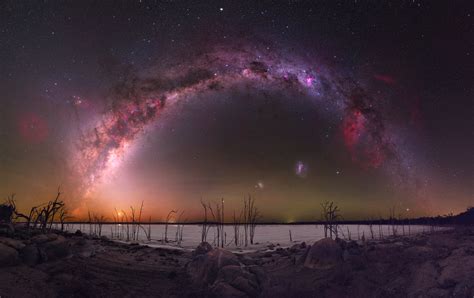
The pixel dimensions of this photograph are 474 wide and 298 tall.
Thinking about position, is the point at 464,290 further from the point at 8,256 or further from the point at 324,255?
the point at 8,256

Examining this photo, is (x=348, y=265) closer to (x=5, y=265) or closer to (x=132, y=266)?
(x=132, y=266)

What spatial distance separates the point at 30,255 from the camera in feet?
55.0

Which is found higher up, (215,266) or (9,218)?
(9,218)

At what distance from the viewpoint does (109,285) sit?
15875mm

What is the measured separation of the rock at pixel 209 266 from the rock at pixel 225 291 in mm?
1323

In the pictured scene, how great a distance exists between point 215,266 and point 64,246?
799 cm

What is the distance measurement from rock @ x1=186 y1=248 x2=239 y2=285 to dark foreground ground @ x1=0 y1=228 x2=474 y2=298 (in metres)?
0.05

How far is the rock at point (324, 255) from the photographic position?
17.4 meters

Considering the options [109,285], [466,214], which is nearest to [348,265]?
[109,285]

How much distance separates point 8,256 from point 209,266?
27.9 feet

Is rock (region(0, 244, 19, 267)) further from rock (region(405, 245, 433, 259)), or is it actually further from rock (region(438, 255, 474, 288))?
rock (region(405, 245, 433, 259))

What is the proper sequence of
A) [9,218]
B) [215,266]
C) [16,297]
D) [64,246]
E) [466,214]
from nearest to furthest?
[16,297], [215,266], [64,246], [9,218], [466,214]

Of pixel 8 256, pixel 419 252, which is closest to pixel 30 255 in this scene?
pixel 8 256

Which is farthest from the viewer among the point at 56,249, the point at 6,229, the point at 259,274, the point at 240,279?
the point at 6,229
